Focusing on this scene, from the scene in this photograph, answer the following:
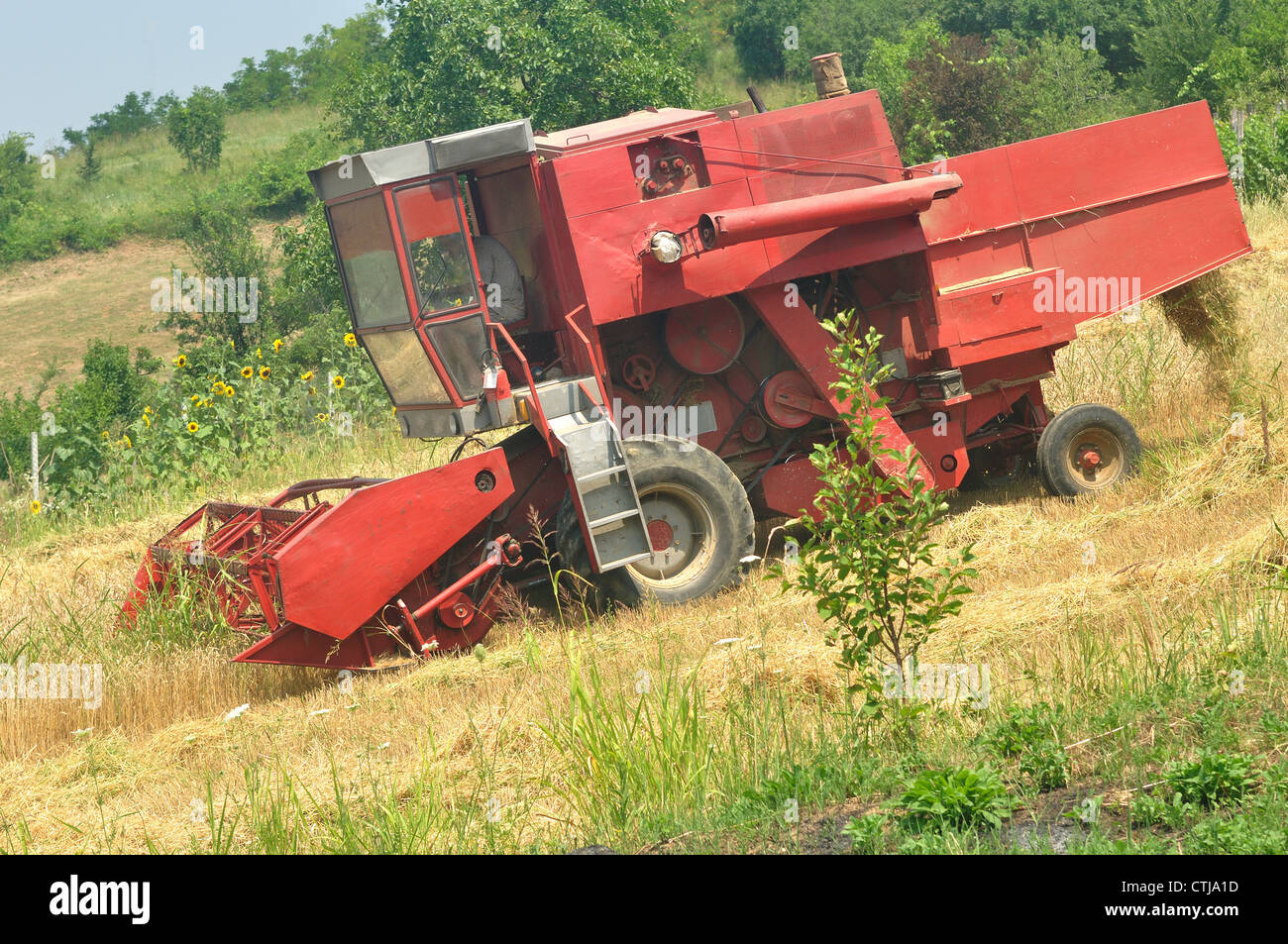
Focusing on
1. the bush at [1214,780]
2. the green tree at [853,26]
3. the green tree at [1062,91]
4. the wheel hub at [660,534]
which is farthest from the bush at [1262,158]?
the green tree at [853,26]

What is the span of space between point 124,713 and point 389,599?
1.61m

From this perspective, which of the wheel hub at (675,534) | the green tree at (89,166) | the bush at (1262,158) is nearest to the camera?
the wheel hub at (675,534)

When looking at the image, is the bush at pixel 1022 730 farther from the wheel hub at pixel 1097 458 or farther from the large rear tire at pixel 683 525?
the wheel hub at pixel 1097 458

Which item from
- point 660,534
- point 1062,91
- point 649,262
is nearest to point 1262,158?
point 1062,91

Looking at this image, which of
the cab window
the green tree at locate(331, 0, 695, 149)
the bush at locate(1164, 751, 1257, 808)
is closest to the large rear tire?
the cab window

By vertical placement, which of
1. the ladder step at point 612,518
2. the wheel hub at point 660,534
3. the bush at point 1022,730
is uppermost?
the ladder step at point 612,518

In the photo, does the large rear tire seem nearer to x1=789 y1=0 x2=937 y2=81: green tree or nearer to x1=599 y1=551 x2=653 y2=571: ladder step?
x1=599 y1=551 x2=653 y2=571: ladder step

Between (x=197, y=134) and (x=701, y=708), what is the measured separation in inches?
1473

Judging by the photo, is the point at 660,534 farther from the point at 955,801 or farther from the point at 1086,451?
the point at 955,801

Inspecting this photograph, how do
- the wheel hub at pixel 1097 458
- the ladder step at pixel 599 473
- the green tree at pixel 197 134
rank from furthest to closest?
Result: 1. the green tree at pixel 197 134
2. the wheel hub at pixel 1097 458
3. the ladder step at pixel 599 473

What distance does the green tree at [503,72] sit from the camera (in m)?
18.8

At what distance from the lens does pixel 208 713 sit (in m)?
7.18

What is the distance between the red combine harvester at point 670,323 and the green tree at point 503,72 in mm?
10825
